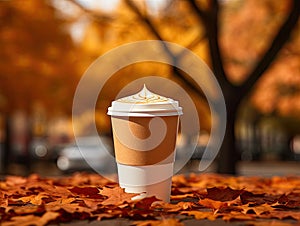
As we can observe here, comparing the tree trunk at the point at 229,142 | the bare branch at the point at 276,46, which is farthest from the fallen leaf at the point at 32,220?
the bare branch at the point at 276,46

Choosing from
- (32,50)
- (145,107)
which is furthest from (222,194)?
(32,50)

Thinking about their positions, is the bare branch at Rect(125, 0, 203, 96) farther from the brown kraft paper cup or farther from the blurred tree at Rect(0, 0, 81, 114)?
the brown kraft paper cup

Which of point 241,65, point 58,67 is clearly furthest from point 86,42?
point 241,65

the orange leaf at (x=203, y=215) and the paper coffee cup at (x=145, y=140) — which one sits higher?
the paper coffee cup at (x=145, y=140)

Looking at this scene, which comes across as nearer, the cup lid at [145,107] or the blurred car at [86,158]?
the cup lid at [145,107]

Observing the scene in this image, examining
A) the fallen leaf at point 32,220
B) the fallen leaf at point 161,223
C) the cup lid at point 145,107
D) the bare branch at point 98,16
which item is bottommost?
the fallen leaf at point 161,223

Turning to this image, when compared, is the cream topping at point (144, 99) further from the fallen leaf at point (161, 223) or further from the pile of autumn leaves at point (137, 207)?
the fallen leaf at point (161, 223)

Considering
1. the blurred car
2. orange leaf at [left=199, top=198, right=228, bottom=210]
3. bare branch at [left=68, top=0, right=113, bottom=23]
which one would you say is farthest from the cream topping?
the blurred car

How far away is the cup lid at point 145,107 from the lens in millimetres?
4172

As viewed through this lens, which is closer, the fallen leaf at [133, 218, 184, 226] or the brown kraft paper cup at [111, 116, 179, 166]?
the fallen leaf at [133, 218, 184, 226]

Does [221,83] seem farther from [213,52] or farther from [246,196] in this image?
[246,196]

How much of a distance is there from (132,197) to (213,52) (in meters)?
7.48

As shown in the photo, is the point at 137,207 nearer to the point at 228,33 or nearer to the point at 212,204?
the point at 212,204

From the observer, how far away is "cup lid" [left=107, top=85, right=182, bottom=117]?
4172 millimetres
